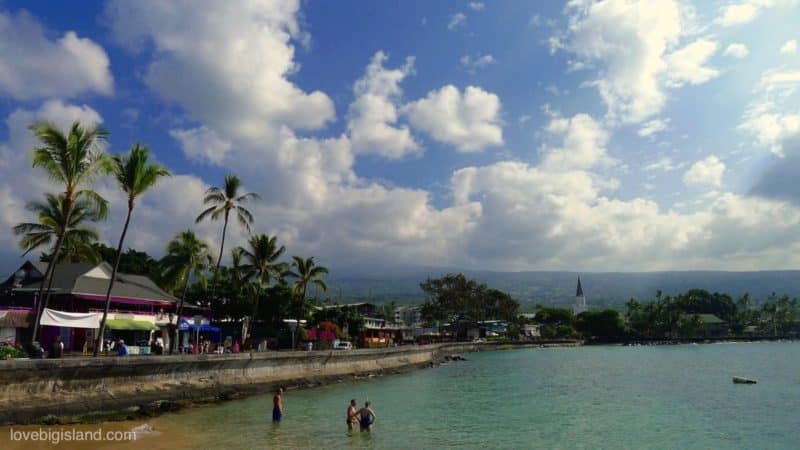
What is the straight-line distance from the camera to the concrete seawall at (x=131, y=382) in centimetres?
1998

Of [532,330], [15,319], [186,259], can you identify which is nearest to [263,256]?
[186,259]

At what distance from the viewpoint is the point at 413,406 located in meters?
30.6

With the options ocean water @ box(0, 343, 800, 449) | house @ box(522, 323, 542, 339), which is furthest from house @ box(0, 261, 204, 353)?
house @ box(522, 323, 542, 339)

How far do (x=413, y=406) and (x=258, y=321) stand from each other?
36393 millimetres

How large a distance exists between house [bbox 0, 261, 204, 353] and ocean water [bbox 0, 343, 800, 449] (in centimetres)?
1125

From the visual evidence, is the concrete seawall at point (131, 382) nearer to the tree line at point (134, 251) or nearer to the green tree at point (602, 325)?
the tree line at point (134, 251)

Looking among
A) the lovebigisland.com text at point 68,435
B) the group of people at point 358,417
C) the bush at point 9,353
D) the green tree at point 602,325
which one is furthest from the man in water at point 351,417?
the green tree at point 602,325

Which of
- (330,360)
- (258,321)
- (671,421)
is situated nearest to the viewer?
(671,421)

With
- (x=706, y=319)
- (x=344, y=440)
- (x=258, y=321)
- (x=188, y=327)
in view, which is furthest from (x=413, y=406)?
(x=706, y=319)

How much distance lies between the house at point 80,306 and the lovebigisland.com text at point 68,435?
1092cm

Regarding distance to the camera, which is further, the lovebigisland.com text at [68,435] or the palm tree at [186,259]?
the palm tree at [186,259]

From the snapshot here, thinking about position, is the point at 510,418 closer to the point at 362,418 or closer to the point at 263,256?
the point at 362,418

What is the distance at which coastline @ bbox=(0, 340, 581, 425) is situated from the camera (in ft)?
65.7

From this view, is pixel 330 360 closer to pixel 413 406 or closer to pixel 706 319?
pixel 413 406
